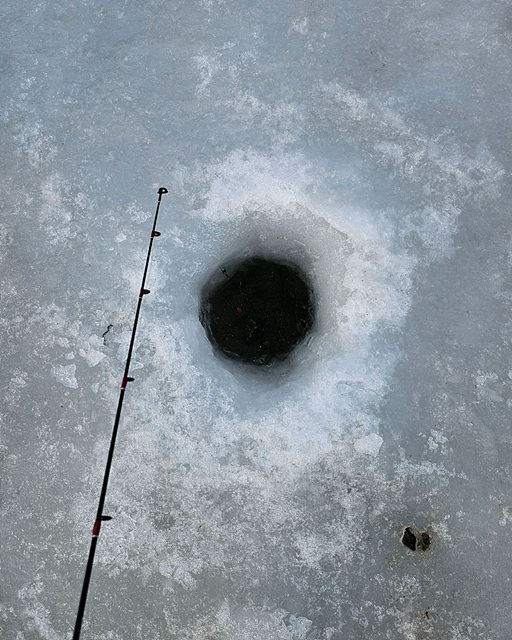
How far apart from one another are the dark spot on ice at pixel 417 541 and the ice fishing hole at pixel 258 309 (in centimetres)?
146

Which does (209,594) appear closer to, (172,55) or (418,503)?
(418,503)

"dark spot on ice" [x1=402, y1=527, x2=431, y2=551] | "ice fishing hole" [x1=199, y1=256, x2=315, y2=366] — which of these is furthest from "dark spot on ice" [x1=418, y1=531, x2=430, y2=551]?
"ice fishing hole" [x1=199, y1=256, x2=315, y2=366]

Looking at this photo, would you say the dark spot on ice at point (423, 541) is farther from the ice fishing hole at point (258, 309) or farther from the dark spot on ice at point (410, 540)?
the ice fishing hole at point (258, 309)

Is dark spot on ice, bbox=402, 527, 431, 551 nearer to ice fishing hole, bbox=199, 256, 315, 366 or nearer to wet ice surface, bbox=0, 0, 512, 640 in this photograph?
wet ice surface, bbox=0, 0, 512, 640

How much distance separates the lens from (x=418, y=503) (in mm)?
3359

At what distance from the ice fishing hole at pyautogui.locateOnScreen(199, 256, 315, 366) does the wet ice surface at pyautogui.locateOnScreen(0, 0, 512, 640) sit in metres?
0.11

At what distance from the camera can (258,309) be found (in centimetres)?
376

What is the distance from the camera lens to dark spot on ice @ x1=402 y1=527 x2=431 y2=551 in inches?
131

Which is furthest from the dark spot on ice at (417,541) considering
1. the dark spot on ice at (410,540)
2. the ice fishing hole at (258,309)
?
the ice fishing hole at (258,309)

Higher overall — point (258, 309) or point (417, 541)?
point (258, 309)

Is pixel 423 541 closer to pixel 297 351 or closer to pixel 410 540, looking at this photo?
pixel 410 540

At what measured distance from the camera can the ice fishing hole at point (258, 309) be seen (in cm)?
368

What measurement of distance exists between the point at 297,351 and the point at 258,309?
1.43ft

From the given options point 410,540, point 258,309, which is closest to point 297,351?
point 258,309
